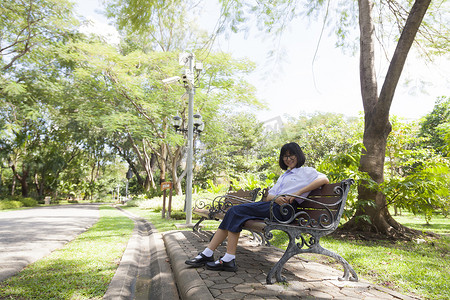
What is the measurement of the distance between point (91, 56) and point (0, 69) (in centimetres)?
479

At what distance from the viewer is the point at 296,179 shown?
3.34 metres

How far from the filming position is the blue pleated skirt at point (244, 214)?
10.3 ft

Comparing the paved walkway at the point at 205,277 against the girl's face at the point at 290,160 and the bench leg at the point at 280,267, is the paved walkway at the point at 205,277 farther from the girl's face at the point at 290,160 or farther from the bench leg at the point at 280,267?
the girl's face at the point at 290,160

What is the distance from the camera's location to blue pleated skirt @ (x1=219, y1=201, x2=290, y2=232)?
3133 millimetres

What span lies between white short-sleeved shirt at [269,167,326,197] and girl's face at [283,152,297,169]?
7 cm

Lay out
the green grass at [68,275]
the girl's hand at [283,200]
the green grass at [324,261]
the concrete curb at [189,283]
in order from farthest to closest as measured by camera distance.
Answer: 1. the girl's hand at [283,200]
2. the green grass at [324,261]
3. the green grass at [68,275]
4. the concrete curb at [189,283]

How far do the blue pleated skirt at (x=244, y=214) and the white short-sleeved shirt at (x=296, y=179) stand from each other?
0.97 ft

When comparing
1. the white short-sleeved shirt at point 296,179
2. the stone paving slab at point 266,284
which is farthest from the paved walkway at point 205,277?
the white short-sleeved shirt at point 296,179

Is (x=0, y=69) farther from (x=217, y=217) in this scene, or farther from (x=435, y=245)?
(x=435, y=245)

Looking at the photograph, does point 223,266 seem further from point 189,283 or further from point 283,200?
point 283,200

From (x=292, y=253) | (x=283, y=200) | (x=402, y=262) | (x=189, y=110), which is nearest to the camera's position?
(x=292, y=253)

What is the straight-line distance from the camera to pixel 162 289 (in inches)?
120

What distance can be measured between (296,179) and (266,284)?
4.06ft

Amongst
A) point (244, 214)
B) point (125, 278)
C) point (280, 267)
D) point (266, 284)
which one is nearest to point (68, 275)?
point (125, 278)
